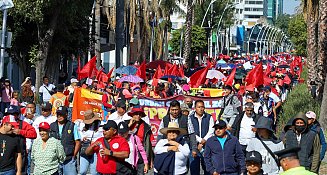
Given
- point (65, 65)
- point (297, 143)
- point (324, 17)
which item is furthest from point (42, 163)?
point (65, 65)

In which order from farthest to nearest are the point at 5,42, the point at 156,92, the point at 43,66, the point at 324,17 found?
the point at 43,66, the point at 324,17, the point at 156,92, the point at 5,42

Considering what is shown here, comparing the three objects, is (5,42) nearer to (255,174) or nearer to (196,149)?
(196,149)

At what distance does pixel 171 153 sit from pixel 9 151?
207 cm

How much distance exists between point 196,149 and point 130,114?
115 cm

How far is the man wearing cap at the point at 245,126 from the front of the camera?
12812 mm

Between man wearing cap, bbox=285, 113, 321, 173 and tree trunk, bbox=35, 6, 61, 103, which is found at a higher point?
tree trunk, bbox=35, 6, 61, 103

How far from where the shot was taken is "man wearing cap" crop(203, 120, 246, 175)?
34.5 feet

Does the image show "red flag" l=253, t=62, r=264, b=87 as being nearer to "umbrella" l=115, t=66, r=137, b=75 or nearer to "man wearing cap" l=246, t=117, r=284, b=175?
"umbrella" l=115, t=66, r=137, b=75

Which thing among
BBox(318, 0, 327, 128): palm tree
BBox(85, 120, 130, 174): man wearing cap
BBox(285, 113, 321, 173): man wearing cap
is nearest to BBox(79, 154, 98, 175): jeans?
BBox(85, 120, 130, 174): man wearing cap

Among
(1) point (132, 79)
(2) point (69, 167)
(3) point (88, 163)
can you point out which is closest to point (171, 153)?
(3) point (88, 163)

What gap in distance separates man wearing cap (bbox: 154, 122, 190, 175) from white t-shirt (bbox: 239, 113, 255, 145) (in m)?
2.50

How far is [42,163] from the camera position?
33.8 ft

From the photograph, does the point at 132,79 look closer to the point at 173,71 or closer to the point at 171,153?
the point at 173,71

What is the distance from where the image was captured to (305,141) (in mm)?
10578
